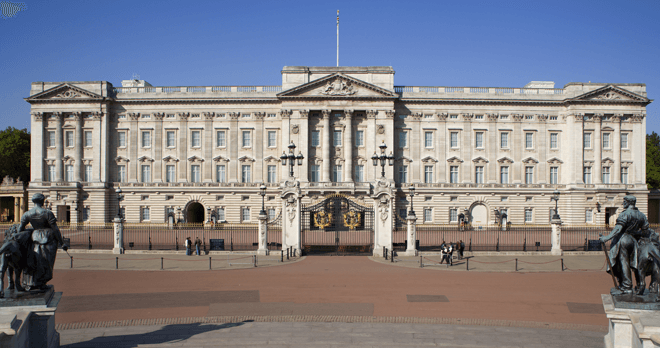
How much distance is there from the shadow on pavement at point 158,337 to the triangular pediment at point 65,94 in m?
48.5

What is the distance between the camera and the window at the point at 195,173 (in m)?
56.1

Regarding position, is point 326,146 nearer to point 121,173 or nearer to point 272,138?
point 272,138

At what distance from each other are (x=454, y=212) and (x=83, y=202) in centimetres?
4625

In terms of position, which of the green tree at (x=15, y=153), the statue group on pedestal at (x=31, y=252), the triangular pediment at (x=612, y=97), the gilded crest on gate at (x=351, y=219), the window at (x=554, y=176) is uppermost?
the triangular pediment at (x=612, y=97)

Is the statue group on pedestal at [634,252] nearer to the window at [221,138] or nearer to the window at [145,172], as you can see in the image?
the window at [221,138]

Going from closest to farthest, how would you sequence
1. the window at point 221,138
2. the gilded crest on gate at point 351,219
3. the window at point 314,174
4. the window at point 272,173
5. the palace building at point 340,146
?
1. the gilded crest on gate at point 351,219
2. the palace building at point 340,146
3. the window at point 314,174
4. the window at point 272,173
5. the window at point 221,138

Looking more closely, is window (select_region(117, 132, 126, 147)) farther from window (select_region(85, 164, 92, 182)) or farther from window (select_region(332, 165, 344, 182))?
window (select_region(332, 165, 344, 182))

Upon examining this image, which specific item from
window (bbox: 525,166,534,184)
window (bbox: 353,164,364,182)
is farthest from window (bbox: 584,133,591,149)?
window (bbox: 353,164,364,182)

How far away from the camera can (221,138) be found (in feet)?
184

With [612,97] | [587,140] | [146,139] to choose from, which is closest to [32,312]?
[146,139]

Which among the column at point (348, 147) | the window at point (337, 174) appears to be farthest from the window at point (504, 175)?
the window at point (337, 174)

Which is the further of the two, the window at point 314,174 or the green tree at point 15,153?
the green tree at point 15,153

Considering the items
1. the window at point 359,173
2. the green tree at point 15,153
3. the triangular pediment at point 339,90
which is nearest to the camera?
the triangular pediment at point 339,90

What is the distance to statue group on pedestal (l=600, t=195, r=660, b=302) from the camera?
33.5ft
